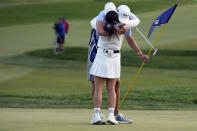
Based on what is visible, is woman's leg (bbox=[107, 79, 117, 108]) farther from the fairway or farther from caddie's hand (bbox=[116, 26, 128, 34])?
caddie's hand (bbox=[116, 26, 128, 34])

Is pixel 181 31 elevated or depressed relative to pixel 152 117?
elevated

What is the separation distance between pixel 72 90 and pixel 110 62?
7147 mm

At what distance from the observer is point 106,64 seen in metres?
7.67

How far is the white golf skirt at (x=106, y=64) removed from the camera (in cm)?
768

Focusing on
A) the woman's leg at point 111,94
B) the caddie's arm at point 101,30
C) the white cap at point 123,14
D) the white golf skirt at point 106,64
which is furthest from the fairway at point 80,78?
the white cap at point 123,14

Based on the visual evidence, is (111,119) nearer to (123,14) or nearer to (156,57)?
(123,14)

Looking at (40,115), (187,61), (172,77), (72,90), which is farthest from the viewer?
(187,61)

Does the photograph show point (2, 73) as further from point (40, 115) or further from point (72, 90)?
point (40, 115)

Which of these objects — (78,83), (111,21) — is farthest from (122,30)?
(78,83)

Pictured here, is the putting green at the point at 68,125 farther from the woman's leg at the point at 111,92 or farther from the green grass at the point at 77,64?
the green grass at the point at 77,64

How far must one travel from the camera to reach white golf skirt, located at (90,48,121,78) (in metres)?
7.68

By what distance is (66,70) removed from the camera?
20.1 metres

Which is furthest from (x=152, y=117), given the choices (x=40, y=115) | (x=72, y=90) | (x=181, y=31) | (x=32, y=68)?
(x=181, y=31)

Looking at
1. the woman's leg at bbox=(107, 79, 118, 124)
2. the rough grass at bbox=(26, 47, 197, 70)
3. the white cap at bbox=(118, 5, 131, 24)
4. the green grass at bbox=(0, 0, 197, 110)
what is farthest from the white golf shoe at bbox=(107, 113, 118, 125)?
the rough grass at bbox=(26, 47, 197, 70)
